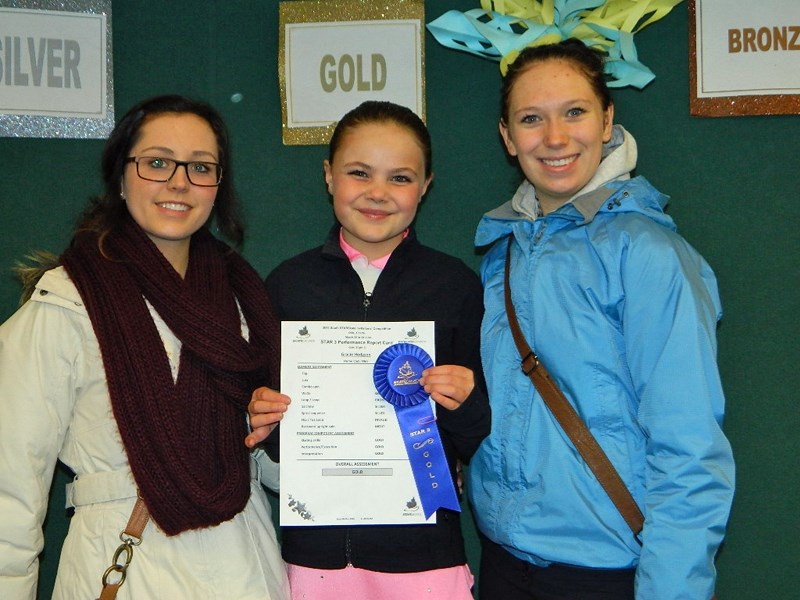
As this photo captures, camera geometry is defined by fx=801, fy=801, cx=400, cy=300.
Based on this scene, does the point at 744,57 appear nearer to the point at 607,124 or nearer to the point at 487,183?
the point at 607,124

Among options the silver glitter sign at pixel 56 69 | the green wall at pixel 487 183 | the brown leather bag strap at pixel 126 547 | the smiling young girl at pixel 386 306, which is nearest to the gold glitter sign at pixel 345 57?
the green wall at pixel 487 183

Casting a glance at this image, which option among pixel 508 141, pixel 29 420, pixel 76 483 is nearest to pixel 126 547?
pixel 76 483

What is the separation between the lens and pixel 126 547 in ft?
6.08

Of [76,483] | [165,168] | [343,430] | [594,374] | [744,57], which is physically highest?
[744,57]

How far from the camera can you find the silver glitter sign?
2.67 metres

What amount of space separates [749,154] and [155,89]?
6.56ft

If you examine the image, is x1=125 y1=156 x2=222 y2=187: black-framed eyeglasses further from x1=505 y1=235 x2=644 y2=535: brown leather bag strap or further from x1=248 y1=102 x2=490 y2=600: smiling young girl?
x1=505 y1=235 x2=644 y2=535: brown leather bag strap

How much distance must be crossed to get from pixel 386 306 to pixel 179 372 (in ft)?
1.81

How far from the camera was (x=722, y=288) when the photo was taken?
2666 mm

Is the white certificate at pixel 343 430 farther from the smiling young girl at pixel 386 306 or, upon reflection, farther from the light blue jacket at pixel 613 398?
the light blue jacket at pixel 613 398

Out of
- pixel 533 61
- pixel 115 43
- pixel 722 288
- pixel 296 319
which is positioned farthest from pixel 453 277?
pixel 115 43

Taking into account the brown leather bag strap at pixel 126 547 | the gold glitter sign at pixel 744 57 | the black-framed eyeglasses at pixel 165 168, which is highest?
the gold glitter sign at pixel 744 57

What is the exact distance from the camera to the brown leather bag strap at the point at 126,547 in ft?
5.99

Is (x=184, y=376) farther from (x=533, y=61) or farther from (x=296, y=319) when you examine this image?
(x=533, y=61)
